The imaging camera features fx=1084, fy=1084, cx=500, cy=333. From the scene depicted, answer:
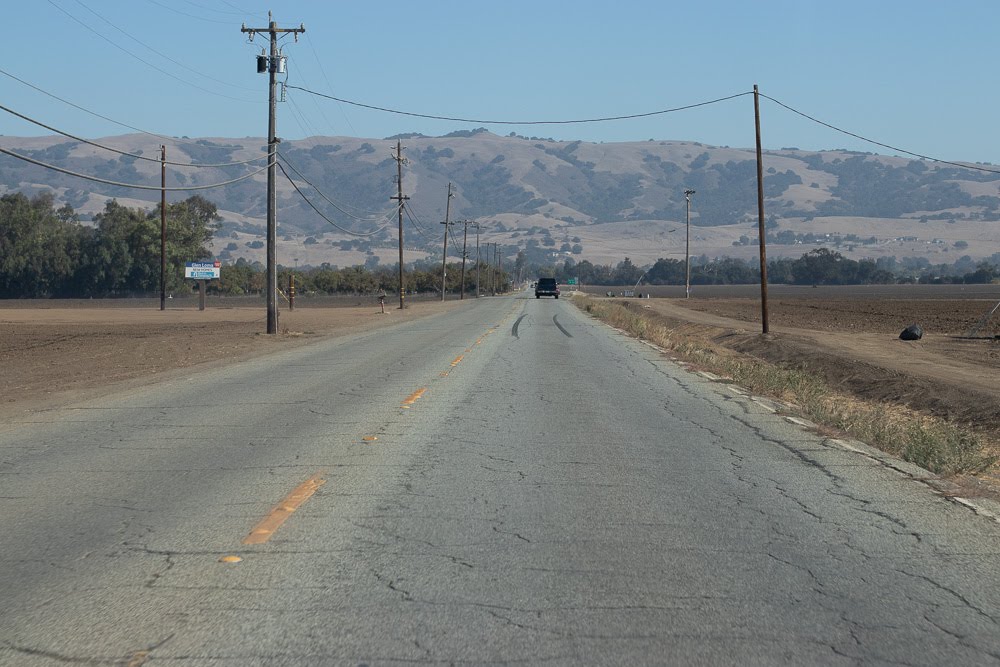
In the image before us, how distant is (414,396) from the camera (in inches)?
663

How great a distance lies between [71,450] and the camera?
1166cm

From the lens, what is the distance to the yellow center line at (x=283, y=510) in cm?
761

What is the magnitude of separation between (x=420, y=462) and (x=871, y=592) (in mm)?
5244

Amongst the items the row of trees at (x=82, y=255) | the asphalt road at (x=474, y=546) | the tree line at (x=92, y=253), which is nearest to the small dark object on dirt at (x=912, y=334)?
the asphalt road at (x=474, y=546)

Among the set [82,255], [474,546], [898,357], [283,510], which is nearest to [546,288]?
[82,255]

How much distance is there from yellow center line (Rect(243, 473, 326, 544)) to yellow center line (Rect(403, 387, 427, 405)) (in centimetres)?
602

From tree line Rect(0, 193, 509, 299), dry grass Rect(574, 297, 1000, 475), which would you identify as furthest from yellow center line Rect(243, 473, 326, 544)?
→ tree line Rect(0, 193, 509, 299)

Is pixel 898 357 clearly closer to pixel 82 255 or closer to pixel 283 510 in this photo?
pixel 283 510

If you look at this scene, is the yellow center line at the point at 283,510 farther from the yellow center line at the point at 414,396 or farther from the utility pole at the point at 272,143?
the utility pole at the point at 272,143

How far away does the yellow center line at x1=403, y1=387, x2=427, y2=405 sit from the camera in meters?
16.0

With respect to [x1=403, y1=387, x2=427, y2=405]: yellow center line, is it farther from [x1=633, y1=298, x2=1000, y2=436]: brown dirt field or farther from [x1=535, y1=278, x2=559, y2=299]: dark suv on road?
[x1=535, y1=278, x2=559, y2=299]: dark suv on road

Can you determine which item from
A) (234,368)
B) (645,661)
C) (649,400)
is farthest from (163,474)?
(234,368)

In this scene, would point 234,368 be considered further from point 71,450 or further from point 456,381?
point 71,450

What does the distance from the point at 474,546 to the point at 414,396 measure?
31.4ft
